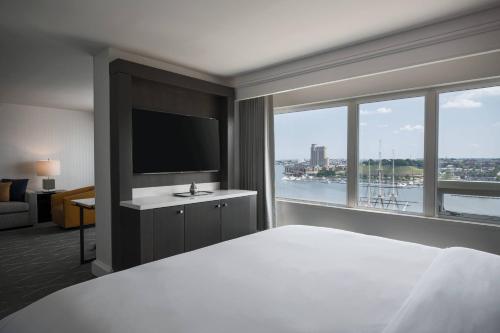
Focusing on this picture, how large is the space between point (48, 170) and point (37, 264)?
3.15m

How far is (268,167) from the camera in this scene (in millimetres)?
4180

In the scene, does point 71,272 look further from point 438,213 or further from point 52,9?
point 438,213

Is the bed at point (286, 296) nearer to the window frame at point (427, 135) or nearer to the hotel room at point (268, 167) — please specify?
the hotel room at point (268, 167)

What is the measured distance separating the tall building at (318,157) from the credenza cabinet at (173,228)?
1.25 m

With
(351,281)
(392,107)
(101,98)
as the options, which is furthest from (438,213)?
(101,98)

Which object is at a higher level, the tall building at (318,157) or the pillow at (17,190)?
the tall building at (318,157)

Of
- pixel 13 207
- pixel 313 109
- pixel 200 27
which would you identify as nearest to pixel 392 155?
pixel 313 109


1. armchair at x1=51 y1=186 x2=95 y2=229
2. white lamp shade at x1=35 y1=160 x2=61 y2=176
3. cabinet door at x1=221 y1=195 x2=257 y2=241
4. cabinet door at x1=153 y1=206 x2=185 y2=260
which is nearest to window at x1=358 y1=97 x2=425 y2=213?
cabinet door at x1=221 y1=195 x2=257 y2=241

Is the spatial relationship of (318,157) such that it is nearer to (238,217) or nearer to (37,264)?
(238,217)

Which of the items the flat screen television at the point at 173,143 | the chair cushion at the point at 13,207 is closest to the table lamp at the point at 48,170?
the chair cushion at the point at 13,207

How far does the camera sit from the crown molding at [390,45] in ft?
7.79

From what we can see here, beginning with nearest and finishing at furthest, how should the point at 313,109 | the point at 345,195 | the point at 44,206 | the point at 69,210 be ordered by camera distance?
the point at 345,195 < the point at 313,109 < the point at 69,210 < the point at 44,206

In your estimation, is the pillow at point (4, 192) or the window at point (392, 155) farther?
the pillow at point (4, 192)

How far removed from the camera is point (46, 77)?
13.6 ft
